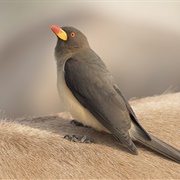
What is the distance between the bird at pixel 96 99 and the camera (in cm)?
307

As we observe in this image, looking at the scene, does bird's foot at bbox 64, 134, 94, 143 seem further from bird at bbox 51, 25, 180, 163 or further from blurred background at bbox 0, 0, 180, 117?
blurred background at bbox 0, 0, 180, 117

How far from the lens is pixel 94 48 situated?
11016 mm

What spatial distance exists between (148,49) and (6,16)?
503cm

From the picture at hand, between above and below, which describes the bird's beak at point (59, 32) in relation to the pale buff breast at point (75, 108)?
above

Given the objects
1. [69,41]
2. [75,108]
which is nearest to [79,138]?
[75,108]

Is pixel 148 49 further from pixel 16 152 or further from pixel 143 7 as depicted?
pixel 16 152

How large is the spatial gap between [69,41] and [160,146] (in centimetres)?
100

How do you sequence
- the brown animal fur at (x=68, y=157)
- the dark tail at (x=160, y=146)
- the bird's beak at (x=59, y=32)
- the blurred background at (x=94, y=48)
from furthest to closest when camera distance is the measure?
the blurred background at (x=94, y=48) < the bird's beak at (x=59, y=32) < the dark tail at (x=160, y=146) < the brown animal fur at (x=68, y=157)

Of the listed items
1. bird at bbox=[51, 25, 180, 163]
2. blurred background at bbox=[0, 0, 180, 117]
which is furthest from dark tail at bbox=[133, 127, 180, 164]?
blurred background at bbox=[0, 0, 180, 117]

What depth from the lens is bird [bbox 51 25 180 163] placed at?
307 centimetres

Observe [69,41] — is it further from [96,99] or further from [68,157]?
[68,157]

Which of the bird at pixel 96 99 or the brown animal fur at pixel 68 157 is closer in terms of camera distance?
the brown animal fur at pixel 68 157

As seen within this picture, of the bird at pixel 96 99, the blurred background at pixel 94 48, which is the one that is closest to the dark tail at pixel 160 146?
the bird at pixel 96 99

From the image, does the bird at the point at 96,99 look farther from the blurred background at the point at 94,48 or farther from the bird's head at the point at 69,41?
the blurred background at the point at 94,48
